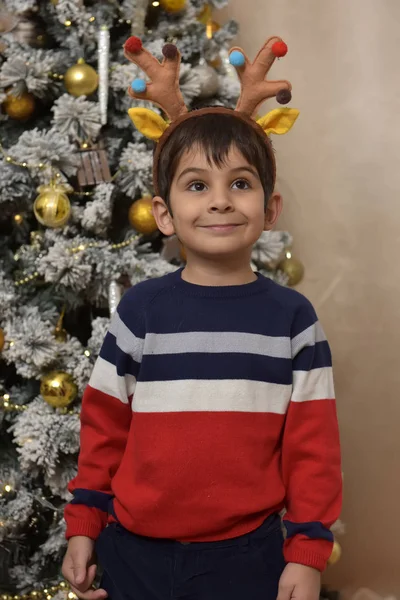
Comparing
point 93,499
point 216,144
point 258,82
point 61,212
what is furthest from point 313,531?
point 61,212

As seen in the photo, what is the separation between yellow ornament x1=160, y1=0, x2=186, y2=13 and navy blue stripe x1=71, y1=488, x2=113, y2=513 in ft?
3.23

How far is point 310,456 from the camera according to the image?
0.91 m

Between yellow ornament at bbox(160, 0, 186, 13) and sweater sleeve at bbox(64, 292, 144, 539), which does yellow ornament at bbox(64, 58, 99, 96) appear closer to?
yellow ornament at bbox(160, 0, 186, 13)

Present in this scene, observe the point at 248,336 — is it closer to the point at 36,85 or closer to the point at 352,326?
the point at 36,85

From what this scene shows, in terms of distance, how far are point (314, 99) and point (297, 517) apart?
1219 millimetres

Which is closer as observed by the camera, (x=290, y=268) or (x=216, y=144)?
(x=216, y=144)

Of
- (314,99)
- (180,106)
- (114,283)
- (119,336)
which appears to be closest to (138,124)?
(180,106)

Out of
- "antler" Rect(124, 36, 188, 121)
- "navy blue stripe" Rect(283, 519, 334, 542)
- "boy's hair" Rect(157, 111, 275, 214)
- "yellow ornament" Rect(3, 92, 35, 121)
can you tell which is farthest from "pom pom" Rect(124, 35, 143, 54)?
"navy blue stripe" Rect(283, 519, 334, 542)

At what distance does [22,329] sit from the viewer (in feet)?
4.43

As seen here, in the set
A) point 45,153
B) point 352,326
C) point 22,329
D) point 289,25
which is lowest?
point 352,326

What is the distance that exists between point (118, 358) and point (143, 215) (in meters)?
0.47

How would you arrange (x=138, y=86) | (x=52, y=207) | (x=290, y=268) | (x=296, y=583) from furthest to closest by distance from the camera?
(x=290, y=268)
(x=52, y=207)
(x=138, y=86)
(x=296, y=583)

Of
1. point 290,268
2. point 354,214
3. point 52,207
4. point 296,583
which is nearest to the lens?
point 296,583

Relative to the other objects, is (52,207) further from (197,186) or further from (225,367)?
(225,367)
